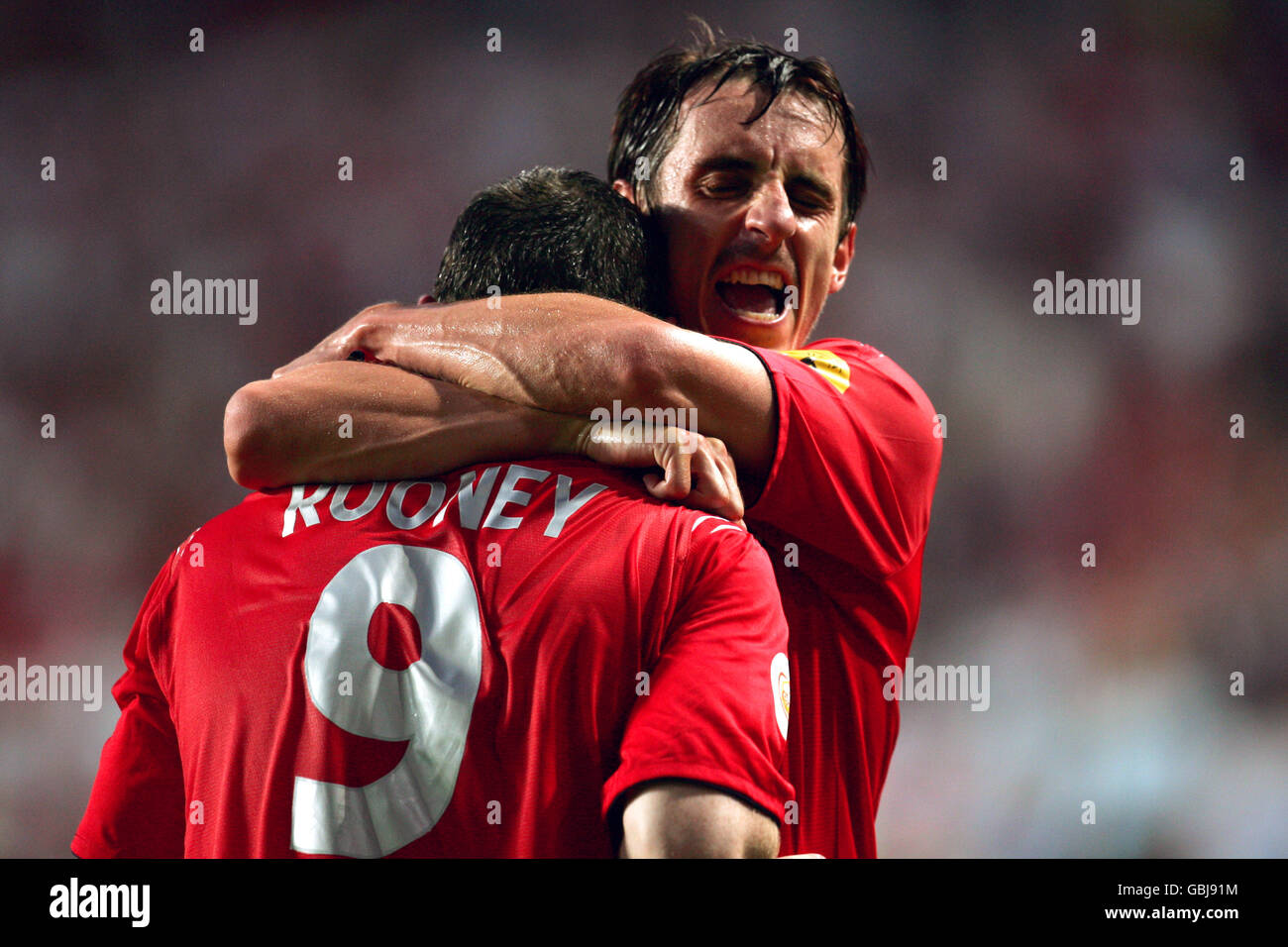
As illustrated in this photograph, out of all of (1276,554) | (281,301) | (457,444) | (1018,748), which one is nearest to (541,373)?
(457,444)

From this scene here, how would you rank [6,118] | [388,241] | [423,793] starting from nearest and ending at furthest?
[423,793]
[6,118]
[388,241]

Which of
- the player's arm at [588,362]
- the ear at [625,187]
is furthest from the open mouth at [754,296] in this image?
the player's arm at [588,362]

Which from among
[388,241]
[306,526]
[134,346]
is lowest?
[306,526]

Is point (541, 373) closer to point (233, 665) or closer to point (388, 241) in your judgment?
point (233, 665)

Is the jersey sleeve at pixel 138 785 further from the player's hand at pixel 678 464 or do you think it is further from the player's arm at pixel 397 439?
the player's hand at pixel 678 464

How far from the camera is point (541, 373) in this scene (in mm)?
1497

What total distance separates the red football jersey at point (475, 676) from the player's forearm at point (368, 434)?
0.30 feet

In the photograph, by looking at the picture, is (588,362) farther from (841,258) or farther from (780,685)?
(841,258)

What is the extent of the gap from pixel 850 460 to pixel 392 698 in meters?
0.78

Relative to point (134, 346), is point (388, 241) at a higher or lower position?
higher

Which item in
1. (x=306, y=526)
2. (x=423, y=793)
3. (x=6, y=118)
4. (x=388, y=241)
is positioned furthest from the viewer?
(x=388, y=241)

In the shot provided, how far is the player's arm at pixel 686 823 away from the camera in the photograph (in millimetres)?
1170

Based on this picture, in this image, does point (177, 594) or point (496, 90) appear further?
point (496, 90)
